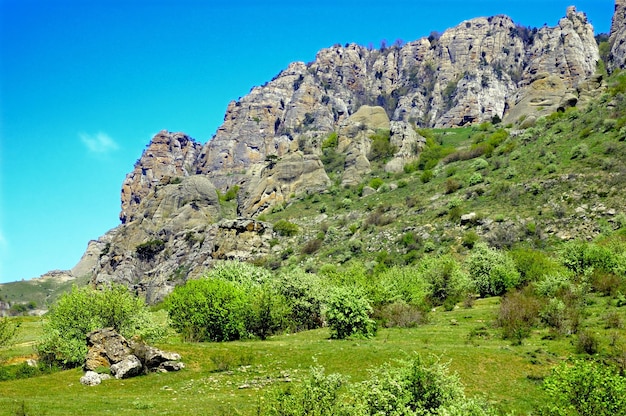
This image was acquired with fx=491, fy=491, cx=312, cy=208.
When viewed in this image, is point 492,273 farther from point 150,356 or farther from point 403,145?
point 403,145

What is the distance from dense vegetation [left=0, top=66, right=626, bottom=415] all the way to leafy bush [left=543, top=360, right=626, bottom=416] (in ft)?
0.21

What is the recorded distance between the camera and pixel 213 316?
4619cm

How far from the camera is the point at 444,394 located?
625 inches

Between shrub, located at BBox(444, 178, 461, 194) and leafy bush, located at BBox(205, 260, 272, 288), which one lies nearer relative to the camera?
leafy bush, located at BBox(205, 260, 272, 288)

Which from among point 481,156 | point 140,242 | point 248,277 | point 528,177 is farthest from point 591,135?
point 140,242

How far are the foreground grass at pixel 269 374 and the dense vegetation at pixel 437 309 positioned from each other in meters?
0.16

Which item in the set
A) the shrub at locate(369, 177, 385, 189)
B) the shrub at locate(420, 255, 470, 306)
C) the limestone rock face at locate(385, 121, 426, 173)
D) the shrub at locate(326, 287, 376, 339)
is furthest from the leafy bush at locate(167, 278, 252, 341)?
the limestone rock face at locate(385, 121, 426, 173)

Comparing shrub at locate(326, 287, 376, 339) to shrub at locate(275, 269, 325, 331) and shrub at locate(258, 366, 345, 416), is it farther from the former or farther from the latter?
shrub at locate(258, 366, 345, 416)

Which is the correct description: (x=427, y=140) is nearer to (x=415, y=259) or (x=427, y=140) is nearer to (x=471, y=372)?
(x=415, y=259)

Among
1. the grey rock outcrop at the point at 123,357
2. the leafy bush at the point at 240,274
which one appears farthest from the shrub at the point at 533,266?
the grey rock outcrop at the point at 123,357

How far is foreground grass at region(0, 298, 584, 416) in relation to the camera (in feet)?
85.0

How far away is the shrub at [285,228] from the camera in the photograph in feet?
368

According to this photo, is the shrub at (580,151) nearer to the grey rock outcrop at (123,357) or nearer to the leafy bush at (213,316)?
the leafy bush at (213,316)

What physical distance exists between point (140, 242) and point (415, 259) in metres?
87.4
